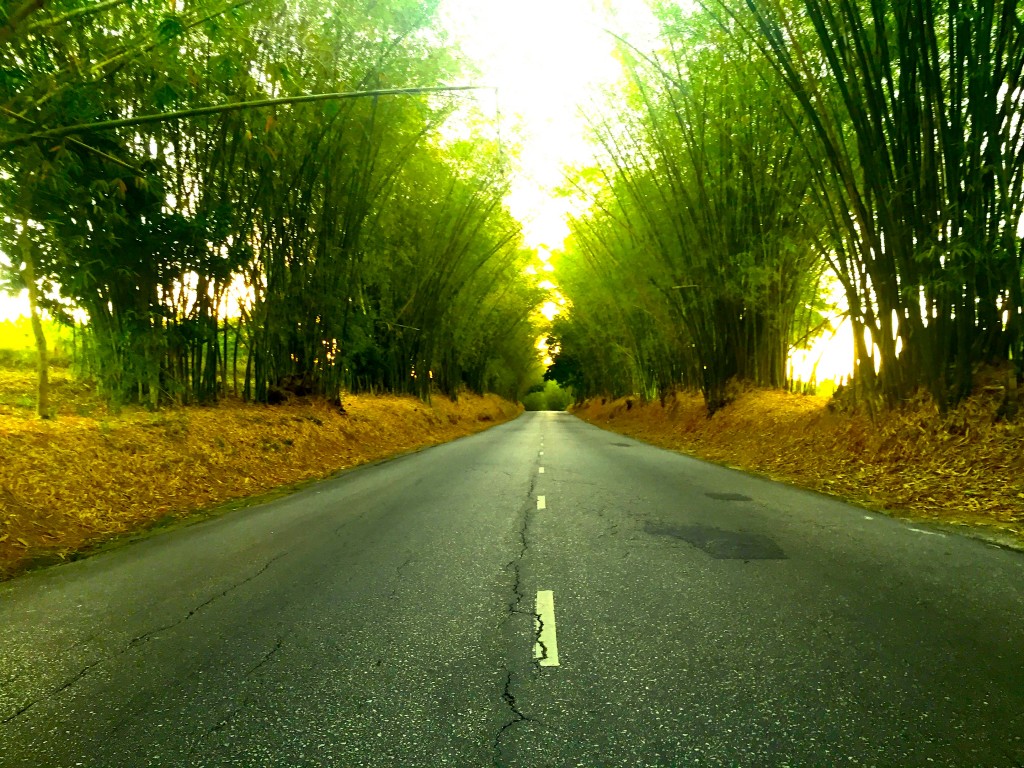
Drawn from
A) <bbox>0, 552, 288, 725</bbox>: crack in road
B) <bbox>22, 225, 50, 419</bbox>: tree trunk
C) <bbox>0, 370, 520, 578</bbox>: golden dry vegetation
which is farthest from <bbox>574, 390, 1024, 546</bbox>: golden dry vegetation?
<bbox>22, 225, 50, 419</bbox>: tree trunk

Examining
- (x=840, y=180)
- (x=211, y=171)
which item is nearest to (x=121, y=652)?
(x=211, y=171)

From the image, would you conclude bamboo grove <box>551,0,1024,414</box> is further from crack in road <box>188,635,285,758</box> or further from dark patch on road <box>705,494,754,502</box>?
crack in road <box>188,635,285,758</box>

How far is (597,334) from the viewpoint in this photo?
3116 cm

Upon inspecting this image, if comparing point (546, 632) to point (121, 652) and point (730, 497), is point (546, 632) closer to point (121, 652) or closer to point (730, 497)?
point (121, 652)

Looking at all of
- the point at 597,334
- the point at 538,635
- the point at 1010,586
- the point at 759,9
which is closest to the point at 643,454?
the point at 759,9

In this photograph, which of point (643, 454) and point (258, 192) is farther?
point (643, 454)

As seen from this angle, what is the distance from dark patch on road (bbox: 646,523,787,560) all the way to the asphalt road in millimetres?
31

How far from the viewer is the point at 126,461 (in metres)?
7.14

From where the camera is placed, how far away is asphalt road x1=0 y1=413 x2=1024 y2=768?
7.23ft

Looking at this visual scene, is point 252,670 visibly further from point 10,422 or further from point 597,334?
point 597,334

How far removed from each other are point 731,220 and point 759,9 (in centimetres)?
511

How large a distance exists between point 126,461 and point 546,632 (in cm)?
583

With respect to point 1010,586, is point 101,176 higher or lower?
higher

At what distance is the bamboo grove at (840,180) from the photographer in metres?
6.64
